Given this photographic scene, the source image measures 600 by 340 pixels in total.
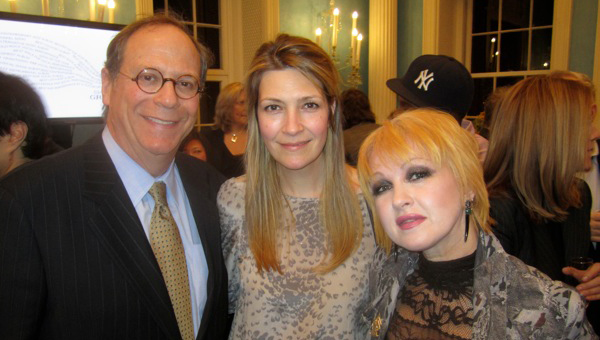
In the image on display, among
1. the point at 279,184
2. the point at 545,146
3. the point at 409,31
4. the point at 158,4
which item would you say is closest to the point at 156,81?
the point at 279,184

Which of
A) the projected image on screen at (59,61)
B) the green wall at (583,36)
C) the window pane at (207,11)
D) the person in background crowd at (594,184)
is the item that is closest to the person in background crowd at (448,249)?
the person in background crowd at (594,184)

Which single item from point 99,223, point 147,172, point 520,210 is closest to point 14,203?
point 99,223

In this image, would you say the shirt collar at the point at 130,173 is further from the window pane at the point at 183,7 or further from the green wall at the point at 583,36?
the green wall at the point at 583,36

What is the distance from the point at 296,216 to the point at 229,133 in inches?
75.8

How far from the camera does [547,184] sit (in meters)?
1.61

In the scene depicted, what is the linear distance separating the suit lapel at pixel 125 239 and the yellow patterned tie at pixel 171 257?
6 centimetres

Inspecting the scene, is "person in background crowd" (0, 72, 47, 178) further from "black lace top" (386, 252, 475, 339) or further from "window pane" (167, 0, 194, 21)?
"window pane" (167, 0, 194, 21)

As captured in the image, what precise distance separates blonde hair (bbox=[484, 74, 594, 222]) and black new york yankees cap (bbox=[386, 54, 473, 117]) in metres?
0.20

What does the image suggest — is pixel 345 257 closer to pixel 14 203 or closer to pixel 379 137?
pixel 379 137

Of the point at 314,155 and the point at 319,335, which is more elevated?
the point at 314,155

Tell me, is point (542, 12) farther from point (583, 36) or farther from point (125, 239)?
point (125, 239)

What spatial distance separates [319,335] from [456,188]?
0.69 m

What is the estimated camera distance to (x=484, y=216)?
1206mm

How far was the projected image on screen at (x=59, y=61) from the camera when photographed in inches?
120
